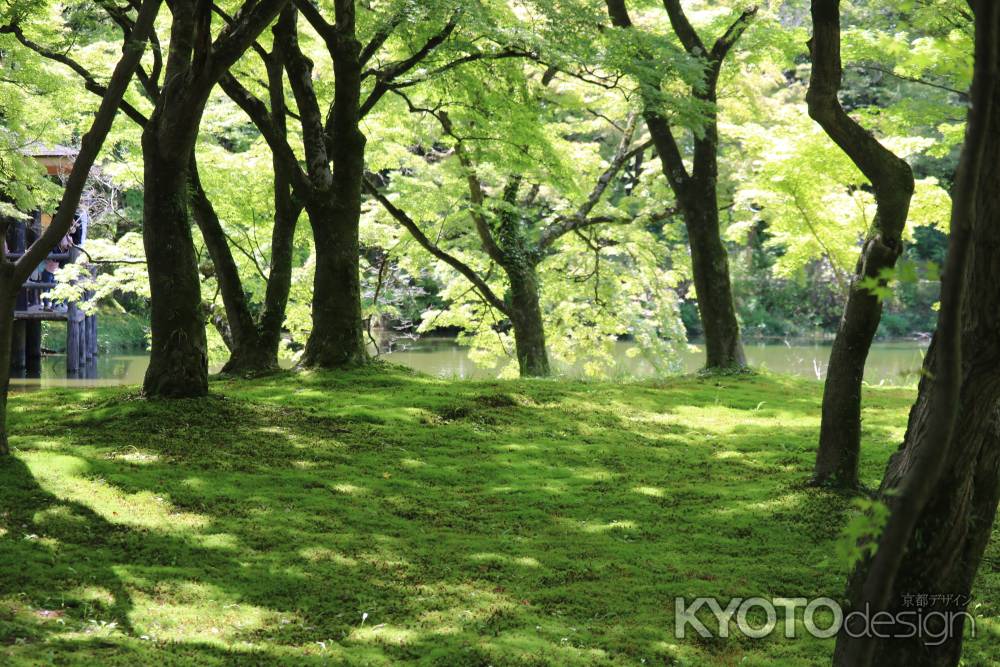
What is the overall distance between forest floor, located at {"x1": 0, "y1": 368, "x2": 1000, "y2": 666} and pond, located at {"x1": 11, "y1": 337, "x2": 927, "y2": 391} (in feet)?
36.9

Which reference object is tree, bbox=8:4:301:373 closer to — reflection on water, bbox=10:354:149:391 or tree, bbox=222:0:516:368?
tree, bbox=222:0:516:368

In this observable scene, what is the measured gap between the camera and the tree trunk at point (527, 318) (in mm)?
12335

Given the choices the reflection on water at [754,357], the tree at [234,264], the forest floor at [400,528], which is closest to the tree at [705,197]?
the forest floor at [400,528]

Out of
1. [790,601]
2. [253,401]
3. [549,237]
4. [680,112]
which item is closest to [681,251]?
[549,237]

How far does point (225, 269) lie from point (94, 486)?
395 centimetres

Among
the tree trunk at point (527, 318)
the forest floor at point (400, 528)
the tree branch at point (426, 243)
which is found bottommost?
the forest floor at point (400, 528)

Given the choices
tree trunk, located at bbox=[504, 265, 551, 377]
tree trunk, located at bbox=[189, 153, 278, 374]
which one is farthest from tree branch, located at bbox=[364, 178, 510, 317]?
tree trunk, located at bbox=[189, 153, 278, 374]

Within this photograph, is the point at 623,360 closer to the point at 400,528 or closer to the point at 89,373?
the point at 89,373

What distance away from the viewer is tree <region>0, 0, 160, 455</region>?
459 cm

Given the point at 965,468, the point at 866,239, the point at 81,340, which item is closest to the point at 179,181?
the point at 866,239

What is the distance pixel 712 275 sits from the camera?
973 centimetres

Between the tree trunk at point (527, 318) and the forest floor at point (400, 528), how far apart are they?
184 inches

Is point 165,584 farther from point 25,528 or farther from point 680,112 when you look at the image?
point 680,112

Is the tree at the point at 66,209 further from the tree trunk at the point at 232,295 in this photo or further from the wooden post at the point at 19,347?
the wooden post at the point at 19,347
